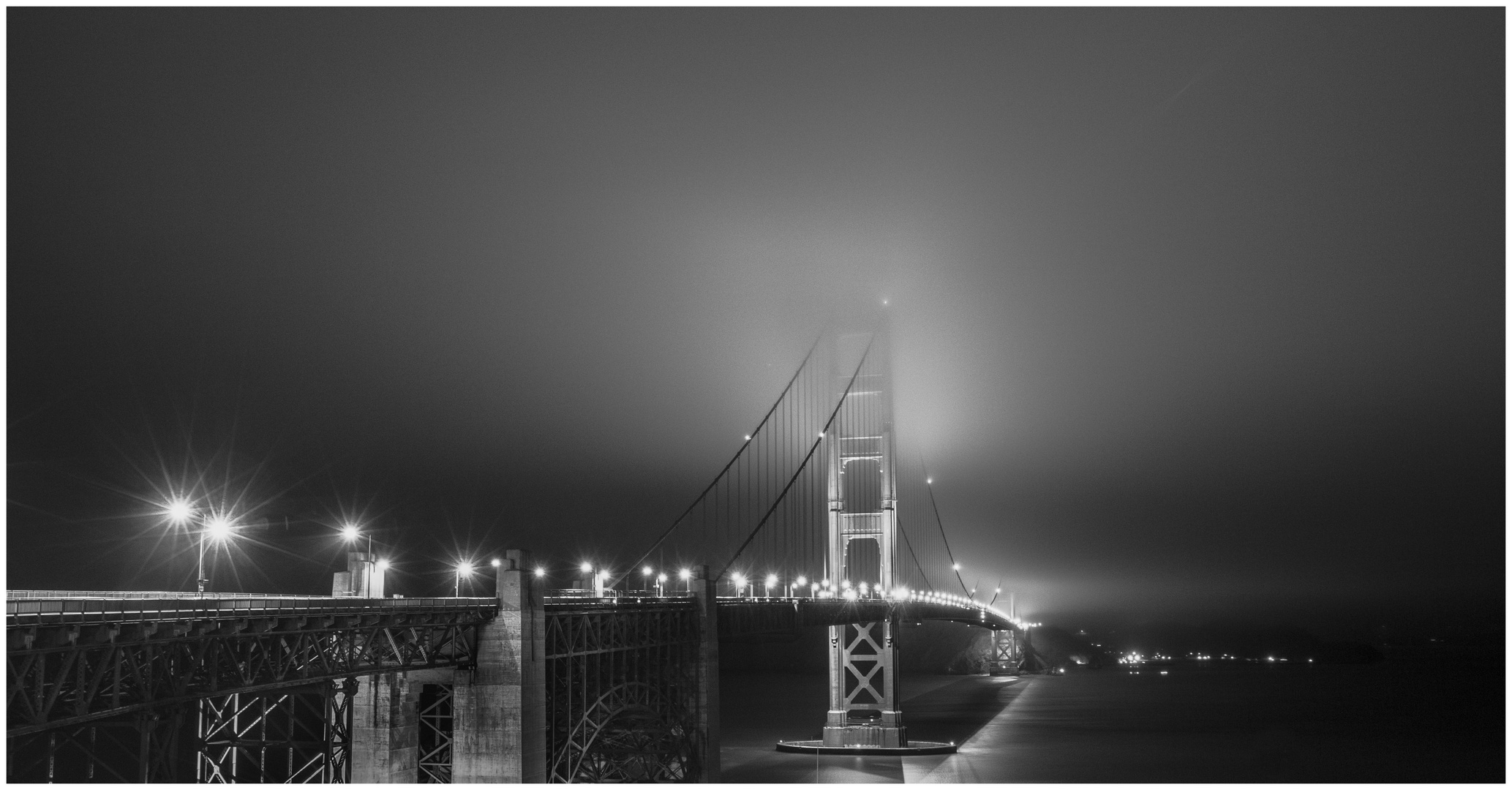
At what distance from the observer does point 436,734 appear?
3772 centimetres

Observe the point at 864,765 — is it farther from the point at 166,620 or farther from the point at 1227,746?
the point at 166,620

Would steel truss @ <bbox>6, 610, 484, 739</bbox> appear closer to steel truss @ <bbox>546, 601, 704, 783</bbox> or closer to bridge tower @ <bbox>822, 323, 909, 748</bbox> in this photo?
steel truss @ <bbox>546, 601, 704, 783</bbox>

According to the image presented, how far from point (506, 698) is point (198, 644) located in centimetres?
1113

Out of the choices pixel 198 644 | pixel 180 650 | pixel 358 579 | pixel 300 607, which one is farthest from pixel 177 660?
pixel 358 579

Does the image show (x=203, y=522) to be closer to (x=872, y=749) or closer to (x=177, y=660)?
(x=177, y=660)

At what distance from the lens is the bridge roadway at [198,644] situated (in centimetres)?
1989

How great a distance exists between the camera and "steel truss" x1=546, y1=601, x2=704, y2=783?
3794 cm

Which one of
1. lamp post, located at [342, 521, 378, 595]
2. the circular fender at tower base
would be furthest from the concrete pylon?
the circular fender at tower base

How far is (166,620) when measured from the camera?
2238 centimetres

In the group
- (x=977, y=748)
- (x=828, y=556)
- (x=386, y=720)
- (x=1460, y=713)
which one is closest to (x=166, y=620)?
(x=386, y=720)

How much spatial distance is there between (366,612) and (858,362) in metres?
63.1

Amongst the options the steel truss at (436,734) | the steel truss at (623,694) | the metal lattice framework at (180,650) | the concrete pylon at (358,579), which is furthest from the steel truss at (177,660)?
the steel truss at (623,694)

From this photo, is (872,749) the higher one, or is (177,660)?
(177,660)

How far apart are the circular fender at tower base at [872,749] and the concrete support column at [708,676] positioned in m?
27.3
